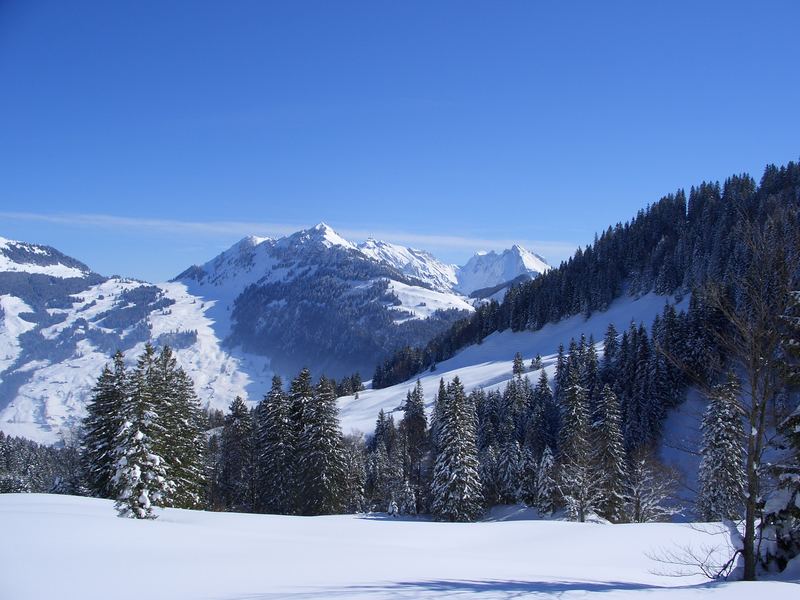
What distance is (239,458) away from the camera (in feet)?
146

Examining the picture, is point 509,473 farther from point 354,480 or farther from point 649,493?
point 354,480

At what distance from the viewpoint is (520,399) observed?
73688 millimetres

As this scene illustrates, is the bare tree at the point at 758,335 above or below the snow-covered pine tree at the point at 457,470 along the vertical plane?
above

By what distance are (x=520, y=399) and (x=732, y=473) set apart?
4045 cm

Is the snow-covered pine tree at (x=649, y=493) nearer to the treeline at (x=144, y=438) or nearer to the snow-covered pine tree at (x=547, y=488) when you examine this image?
the snow-covered pine tree at (x=547, y=488)

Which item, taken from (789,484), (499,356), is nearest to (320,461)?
(789,484)

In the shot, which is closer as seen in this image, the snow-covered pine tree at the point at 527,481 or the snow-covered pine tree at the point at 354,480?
the snow-covered pine tree at the point at 354,480

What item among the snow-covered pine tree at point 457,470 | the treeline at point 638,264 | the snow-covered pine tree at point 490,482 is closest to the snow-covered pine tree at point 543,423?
the snow-covered pine tree at point 490,482

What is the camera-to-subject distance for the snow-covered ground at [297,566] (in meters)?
8.12

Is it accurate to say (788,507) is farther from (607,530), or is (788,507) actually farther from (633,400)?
(633,400)

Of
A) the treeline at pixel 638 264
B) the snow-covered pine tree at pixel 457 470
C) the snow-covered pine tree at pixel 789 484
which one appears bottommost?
the snow-covered pine tree at pixel 457 470

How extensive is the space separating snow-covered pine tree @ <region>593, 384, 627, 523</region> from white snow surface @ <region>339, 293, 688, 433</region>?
164ft

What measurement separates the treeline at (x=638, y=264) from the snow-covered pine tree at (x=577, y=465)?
76.4 metres

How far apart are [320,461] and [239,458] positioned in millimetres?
12868
